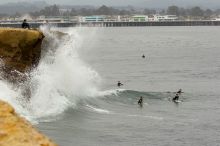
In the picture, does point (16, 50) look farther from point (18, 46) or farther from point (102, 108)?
point (102, 108)

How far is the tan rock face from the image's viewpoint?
502 centimetres

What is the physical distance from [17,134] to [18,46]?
21731 millimetres

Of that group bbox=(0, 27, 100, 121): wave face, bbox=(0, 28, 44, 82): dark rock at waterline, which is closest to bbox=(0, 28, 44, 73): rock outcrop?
bbox=(0, 28, 44, 82): dark rock at waterline

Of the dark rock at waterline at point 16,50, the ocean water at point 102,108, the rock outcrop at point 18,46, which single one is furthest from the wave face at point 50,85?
the rock outcrop at point 18,46

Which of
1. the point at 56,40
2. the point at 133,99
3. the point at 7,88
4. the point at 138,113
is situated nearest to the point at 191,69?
the point at 133,99

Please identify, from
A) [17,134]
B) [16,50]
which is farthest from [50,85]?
[17,134]

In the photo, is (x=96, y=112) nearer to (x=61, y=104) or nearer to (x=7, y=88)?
(x=61, y=104)

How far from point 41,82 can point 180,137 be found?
818 cm

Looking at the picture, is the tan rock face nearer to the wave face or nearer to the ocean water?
the ocean water

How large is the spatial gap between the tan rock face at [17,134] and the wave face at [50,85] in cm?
2072

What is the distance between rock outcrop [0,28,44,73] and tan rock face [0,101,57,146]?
21101 mm

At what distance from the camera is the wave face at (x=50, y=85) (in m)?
27.0

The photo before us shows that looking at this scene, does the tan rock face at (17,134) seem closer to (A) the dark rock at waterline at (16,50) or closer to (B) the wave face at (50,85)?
(B) the wave face at (50,85)

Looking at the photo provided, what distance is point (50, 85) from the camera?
32.6m
